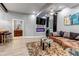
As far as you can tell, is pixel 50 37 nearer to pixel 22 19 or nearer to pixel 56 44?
pixel 56 44

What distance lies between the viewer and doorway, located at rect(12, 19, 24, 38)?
4.35 m

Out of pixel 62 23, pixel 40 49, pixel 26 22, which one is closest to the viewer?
pixel 62 23

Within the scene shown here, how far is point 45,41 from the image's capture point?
4633 mm

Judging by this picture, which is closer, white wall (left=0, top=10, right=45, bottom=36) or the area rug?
the area rug

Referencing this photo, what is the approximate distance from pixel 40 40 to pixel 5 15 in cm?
150

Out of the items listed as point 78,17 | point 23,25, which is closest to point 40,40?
point 23,25

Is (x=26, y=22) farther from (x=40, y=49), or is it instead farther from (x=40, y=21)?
(x=40, y=49)

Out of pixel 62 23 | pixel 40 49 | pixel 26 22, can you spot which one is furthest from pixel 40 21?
pixel 40 49

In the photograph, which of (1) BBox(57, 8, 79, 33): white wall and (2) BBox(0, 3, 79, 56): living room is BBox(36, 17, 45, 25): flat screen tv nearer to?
(2) BBox(0, 3, 79, 56): living room

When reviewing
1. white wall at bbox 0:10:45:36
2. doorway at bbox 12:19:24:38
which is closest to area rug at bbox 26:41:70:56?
white wall at bbox 0:10:45:36

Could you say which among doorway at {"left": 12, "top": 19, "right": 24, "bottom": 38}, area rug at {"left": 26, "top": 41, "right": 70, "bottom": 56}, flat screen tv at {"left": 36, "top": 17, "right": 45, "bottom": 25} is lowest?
area rug at {"left": 26, "top": 41, "right": 70, "bottom": 56}

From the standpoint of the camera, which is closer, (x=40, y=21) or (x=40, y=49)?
(x=40, y=21)

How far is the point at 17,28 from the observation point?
4.37m

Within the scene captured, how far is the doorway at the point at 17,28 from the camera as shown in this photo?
4352 millimetres
